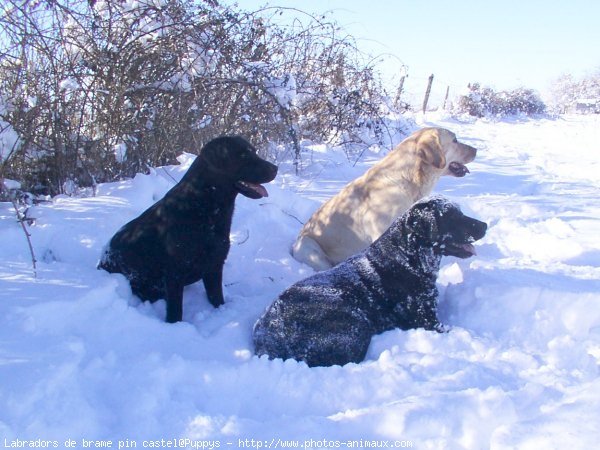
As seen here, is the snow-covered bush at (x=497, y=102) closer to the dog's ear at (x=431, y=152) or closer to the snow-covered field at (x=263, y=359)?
the snow-covered field at (x=263, y=359)

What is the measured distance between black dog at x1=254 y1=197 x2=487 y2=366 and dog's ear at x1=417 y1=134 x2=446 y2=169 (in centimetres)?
129

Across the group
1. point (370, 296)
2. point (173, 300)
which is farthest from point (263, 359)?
point (173, 300)

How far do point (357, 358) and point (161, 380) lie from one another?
1.22m

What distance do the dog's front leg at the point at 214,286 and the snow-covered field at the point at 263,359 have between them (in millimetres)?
81

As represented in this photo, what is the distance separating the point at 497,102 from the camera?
28.0m

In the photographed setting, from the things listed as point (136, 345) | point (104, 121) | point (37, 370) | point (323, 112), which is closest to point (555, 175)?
point (323, 112)

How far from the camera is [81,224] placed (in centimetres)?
482

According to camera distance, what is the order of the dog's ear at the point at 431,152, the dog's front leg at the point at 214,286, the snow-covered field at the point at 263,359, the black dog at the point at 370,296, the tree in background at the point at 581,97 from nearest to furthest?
1. the snow-covered field at the point at 263,359
2. the black dog at the point at 370,296
3. the dog's front leg at the point at 214,286
4. the dog's ear at the point at 431,152
5. the tree in background at the point at 581,97

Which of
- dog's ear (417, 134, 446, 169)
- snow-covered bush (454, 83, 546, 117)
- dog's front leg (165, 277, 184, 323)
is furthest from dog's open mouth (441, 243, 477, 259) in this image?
snow-covered bush (454, 83, 546, 117)

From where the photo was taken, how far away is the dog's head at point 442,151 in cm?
498

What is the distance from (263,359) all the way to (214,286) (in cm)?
117

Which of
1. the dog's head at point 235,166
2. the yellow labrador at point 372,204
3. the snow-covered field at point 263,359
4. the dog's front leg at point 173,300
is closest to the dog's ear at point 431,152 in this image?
the yellow labrador at point 372,204

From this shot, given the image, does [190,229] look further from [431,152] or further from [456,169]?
[456,169]

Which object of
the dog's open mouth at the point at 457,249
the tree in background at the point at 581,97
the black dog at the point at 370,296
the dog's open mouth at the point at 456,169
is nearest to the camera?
the black dog at the point at 370,296
